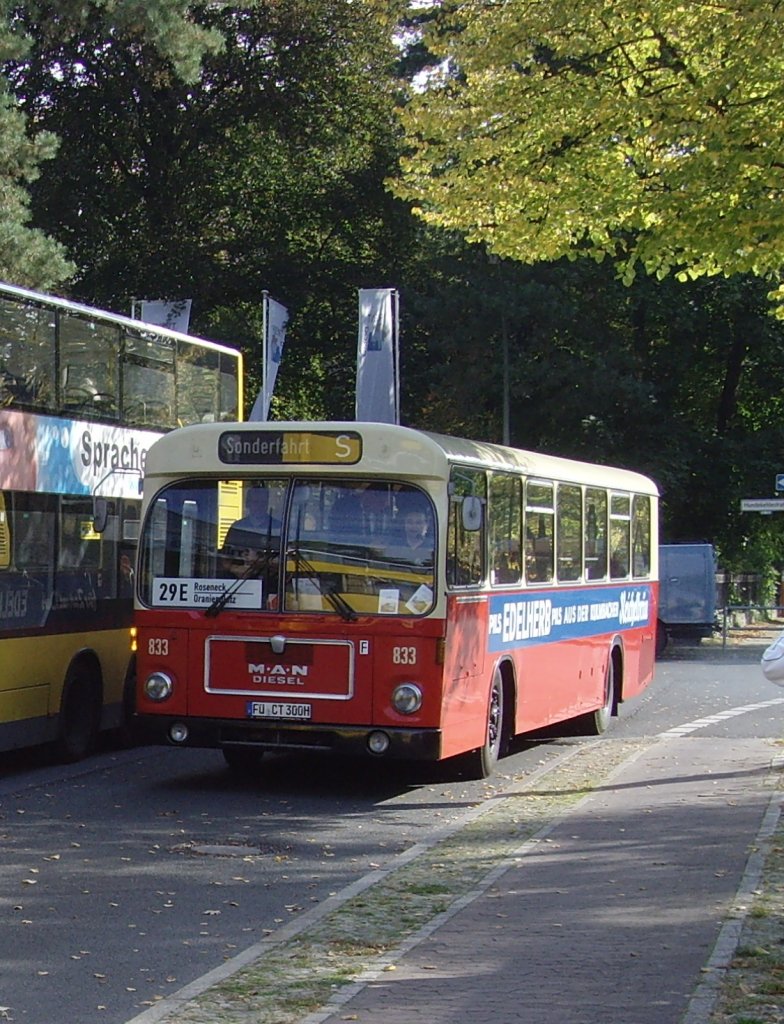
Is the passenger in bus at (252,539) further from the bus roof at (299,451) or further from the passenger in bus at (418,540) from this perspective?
the passenger in bus at (418,540)

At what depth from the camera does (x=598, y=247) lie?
651 inches

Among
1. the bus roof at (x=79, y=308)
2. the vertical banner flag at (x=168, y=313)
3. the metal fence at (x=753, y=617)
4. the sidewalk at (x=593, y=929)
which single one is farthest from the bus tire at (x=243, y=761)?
the metal fence at (x=753, y=617)

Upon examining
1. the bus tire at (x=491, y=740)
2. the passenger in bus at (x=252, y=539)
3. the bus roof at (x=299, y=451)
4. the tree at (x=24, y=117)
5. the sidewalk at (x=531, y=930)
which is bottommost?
the sidewalk at (x=531, y=930)

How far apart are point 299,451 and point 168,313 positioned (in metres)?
20.7

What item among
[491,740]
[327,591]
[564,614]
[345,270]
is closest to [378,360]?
[564,614]

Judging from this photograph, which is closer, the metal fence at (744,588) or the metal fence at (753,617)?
the metal fence at (753,617)

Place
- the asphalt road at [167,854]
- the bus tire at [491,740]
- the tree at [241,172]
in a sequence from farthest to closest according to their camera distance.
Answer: the tree at [241,172] → the bus tire at [491,740] → the asphalt road at [167,854]

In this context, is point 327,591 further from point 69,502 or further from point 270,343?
point 270,343

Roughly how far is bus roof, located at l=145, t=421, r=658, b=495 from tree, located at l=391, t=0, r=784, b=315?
2657mm

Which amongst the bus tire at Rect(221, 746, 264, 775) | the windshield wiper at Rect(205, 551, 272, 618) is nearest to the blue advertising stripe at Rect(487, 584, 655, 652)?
the windshield wiper at Rect(205, 551, 272, 618)

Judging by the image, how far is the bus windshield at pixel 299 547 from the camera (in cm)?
1373

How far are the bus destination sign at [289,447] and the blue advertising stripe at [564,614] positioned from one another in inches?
87.3

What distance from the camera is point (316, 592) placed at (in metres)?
13.8

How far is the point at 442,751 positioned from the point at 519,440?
28.5 metres
